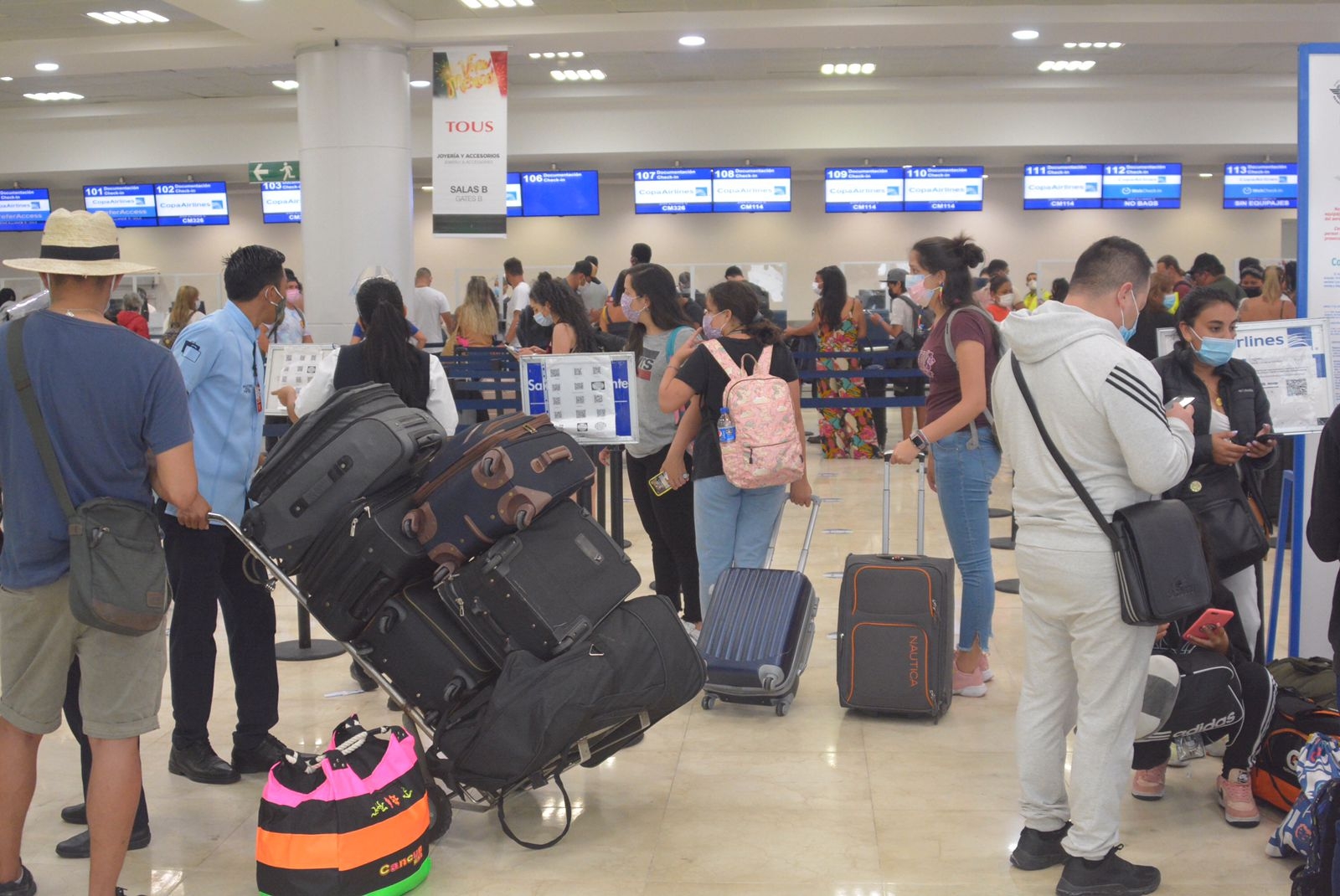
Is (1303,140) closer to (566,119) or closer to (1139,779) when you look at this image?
(1139,779)

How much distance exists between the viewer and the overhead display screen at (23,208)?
56.6 feet

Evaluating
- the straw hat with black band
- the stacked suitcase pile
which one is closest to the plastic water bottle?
the stacked suitcase pile

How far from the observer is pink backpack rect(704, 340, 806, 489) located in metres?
4.43

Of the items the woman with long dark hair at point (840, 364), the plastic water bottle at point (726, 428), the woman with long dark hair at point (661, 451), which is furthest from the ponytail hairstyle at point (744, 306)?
the woman with long dark hair at point (840, 364)

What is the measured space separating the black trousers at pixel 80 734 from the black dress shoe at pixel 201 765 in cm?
27

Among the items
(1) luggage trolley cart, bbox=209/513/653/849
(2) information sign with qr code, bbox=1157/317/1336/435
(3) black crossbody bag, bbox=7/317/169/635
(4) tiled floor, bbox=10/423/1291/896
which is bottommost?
(4) tiled floor, bbox=10/423/1291/896

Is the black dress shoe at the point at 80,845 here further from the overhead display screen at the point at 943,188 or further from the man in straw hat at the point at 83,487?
the overhead display screen at the point at 943,188

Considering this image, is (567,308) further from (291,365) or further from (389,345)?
(389,345)

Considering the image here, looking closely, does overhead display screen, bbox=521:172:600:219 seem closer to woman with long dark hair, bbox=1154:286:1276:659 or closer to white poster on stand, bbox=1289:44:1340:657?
white poster on stand, bbox=1289:44:1340:657

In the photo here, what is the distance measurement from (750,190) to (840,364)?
4.95 metres

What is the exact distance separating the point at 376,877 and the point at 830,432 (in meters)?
9.18

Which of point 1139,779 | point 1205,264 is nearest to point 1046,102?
point 1205,264

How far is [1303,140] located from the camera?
4.41m

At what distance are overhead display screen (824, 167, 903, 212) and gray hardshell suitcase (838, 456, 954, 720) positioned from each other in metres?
11.8
